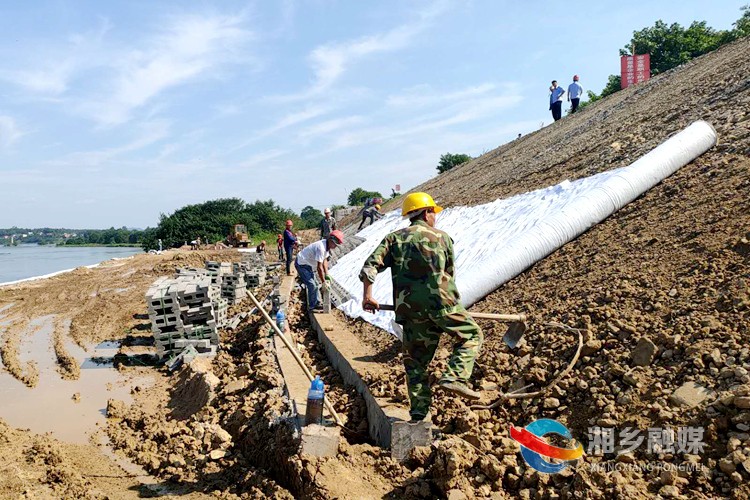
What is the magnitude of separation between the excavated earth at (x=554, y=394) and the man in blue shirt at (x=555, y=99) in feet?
32.1

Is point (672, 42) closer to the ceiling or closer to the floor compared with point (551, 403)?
closer to the ceiling

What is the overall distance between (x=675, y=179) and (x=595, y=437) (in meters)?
4.54

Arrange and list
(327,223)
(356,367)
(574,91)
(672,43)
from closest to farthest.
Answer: (356,367) < (327,223) < (574,91) < (672,43)

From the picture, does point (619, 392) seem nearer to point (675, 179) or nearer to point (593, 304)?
point (593, 304)

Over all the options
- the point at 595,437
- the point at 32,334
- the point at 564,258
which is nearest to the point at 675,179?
the point at 564,258

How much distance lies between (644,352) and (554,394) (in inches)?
26.5

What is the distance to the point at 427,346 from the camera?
10.9ft

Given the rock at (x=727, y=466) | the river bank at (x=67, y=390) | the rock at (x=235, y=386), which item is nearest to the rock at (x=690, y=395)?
the rock at (x=727, y=466)

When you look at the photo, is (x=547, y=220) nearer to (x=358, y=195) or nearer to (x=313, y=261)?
(x=313, y=261)

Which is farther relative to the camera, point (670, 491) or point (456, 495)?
point (456, 495)

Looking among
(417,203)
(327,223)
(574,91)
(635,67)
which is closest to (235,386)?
(417,203)

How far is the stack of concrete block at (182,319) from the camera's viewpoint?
769cm

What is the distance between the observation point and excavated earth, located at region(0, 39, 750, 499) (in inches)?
111

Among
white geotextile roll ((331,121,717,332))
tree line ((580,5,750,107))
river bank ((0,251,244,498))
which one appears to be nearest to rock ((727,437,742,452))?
river bank ((0,251,244,498))
